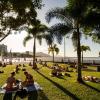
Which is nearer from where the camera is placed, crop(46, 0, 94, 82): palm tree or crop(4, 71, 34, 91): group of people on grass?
crop(4, 71, 34, 91): group of people on grass

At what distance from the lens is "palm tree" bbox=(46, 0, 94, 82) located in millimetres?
23031

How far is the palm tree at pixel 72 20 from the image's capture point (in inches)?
907

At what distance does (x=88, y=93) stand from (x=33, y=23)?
728 centimetres

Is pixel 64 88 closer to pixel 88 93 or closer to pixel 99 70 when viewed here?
pixel 88 93

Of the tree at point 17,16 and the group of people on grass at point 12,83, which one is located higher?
the tree at point 17,16

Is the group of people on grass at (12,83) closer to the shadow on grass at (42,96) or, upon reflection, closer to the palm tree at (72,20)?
the shadow on grass at (42,96)

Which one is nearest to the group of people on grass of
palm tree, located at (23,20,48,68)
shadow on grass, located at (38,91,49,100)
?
shadow on grass, located at (38,91,49,100)

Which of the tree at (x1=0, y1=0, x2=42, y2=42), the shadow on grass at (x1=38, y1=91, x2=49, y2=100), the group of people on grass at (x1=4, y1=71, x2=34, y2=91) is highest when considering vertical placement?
the tree at (x1=0, y1=0, x2=42, y2=42)

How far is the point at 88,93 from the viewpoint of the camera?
1802 cm

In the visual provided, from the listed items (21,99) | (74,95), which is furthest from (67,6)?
(21,99)

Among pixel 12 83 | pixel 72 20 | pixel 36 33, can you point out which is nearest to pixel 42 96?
pixel 12 83

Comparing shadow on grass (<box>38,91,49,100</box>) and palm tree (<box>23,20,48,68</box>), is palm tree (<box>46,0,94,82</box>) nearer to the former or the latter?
shadow on grass (<box>38,91,49,100</box>)

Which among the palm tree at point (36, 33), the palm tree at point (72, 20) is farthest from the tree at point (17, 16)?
the palm tree at point (36, 33)

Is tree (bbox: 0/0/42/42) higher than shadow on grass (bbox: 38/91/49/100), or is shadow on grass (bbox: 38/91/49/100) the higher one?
tree (bbox: 0/0/42/42)
